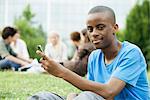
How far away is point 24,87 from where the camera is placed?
684cm

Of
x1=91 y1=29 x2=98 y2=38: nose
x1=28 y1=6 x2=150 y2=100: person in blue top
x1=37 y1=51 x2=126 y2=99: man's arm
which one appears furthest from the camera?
x1=91 y1=29 x2=98 y2=38: nose

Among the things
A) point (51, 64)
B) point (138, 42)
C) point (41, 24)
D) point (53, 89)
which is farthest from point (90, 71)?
point (41, 24)

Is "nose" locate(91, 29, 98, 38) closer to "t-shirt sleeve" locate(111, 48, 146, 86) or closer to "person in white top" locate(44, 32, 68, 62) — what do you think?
"t-shirt sleeve" locate(111, 48, 146, 86)

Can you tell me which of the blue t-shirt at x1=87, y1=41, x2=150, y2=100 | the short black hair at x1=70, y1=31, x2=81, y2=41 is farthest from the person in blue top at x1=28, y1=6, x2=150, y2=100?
the short black hair at x1=70, y1=31, x2=81, y2=41

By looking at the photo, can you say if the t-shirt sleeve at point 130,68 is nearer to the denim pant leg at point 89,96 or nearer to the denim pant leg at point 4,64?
the denim pant leg at point 89,96

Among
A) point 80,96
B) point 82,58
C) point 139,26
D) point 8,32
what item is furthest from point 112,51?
point 139,26

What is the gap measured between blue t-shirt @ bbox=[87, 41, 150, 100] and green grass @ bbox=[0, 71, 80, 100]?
1.86 m

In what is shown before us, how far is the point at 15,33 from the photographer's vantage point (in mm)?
11125

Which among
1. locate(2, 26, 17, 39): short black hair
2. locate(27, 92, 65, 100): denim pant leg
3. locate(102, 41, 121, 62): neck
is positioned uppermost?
locate(102, 41, 121, 62): neck

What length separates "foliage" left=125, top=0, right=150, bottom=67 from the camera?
66.8 feet

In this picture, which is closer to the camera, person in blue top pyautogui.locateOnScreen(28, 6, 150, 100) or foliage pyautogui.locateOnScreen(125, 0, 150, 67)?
person in blue top pyautogui.locateOnScreen(28, 6, 150, 100)

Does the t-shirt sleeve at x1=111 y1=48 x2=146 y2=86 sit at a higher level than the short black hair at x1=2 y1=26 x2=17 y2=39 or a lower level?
higher

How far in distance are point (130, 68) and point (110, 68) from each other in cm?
20

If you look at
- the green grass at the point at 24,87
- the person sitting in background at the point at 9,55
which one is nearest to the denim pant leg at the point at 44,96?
the green grass at the point at 24,87
